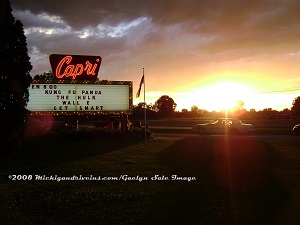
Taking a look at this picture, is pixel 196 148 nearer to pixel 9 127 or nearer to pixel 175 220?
pixel 9 127

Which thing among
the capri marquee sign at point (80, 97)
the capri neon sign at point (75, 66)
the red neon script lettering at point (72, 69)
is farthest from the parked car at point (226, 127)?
the red neon script lettering at point (72, 69)

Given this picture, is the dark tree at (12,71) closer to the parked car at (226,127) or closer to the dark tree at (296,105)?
the parked car at (226,127)

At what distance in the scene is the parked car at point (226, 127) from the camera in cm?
3036

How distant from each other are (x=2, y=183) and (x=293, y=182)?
29.1 feet

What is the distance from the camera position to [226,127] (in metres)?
30.5

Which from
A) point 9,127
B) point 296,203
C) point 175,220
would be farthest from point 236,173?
point 9,127

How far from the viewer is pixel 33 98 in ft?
75.6

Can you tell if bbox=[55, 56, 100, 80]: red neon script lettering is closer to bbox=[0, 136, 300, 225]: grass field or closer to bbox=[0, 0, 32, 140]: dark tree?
bbox=[0, 0, 32, 140]: dark tree

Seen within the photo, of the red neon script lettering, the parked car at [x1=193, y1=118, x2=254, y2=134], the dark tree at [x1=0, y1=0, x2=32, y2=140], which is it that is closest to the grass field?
the dark tree at [x1=0, y1=0, x2=32, y2=140]

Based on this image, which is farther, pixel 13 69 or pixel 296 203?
pixel 13 69

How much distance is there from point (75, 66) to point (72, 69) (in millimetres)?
368

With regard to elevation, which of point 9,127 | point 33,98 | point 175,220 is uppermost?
point 33,98

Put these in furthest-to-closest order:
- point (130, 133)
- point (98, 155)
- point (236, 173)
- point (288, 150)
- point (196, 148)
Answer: point (130, 133) → point (196, 148) → point (288, 150) → point (98, 155) → point (236, 173)

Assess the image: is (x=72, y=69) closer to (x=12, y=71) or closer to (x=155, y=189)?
(x=12, y=71)
